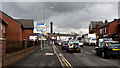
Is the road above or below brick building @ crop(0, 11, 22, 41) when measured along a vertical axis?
below

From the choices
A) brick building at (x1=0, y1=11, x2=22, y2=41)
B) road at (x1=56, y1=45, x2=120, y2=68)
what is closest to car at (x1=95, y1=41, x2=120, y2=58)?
road at (x1=56, y1=45, x2=120, y2=68)

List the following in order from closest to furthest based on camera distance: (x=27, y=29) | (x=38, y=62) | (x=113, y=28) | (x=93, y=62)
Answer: (x=93, y=62) < (x=38, y=62) < (x=113, y=28) < (x=27, y=29)

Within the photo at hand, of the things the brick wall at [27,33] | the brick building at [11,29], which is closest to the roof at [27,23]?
the brick wall at [27,33]

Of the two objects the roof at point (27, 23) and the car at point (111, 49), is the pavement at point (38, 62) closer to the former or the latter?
the car at point (111, 49)

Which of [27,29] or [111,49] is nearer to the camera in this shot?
[111,49]

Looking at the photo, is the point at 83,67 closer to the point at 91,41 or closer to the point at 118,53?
the point at 118,53

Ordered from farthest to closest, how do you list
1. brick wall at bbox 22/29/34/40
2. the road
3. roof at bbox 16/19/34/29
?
roof at bbox 16/19/34/29 < brick wall at bbox 22/29/34/40 < the road

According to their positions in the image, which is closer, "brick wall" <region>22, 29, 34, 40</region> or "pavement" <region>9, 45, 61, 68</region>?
"pavement" <region>9, 45, 61, 68</region>

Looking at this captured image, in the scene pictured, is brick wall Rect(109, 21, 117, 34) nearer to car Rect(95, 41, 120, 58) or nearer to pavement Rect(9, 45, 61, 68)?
car Rect(95, 41, 120, 58)

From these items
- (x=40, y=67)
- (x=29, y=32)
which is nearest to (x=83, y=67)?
(x=40, y=67)

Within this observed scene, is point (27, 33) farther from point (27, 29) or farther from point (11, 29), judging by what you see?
point (11, 29)

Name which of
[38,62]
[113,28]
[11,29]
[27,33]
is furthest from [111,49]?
[27,33]

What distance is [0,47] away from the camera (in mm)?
8781

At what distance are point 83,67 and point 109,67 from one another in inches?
65.4
